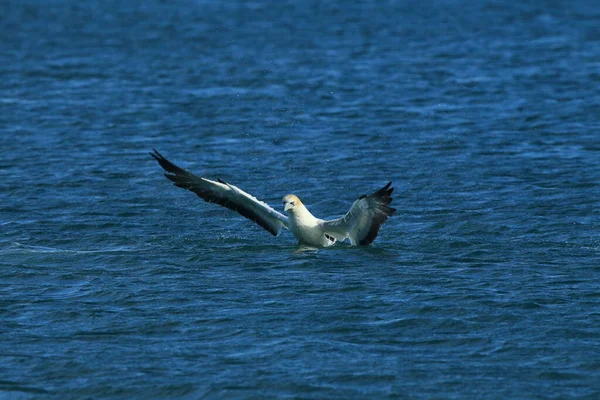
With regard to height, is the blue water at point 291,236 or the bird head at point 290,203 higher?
the bird head at point 290,203

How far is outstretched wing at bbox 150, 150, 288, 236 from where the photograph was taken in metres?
17.3

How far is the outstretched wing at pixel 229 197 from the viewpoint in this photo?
17.3 meters

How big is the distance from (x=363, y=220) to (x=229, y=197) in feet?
7.11

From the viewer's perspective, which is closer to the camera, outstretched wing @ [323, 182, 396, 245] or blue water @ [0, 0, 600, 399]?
blue water @ [0, 0, 600, 399]

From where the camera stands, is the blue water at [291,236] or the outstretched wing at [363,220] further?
the outstretched wing at [363,220]

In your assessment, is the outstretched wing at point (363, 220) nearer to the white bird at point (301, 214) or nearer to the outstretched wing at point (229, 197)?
the white bird at point (301, 214)

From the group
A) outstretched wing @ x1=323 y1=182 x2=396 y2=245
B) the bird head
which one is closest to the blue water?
outstretched wing @ x1=323 y1=182 x2=396 y2=245

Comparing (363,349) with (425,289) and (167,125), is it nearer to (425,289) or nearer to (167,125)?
(425,289)

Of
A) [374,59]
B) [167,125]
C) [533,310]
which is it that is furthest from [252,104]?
[533,310]

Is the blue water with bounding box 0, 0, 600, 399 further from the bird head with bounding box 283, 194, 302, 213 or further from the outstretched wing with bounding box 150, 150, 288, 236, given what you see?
the bird head with bounding box 283, 194, 302, 213

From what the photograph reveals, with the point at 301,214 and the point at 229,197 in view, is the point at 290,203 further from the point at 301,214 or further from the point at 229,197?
the point at 229,197

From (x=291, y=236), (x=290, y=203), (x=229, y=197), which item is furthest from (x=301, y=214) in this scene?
(x=291, y=236)

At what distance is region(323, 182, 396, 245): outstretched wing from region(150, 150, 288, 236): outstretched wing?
85 centimetres

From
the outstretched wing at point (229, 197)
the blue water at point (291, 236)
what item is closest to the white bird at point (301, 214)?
the outstretched wing at point (229, 197)
